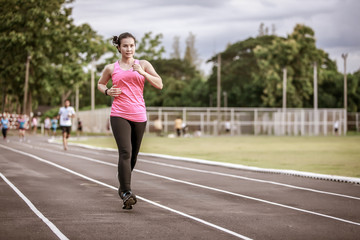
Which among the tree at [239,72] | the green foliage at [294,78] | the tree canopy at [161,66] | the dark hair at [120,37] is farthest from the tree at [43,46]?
the dark hair at [120,37]

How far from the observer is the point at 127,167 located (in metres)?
7.58

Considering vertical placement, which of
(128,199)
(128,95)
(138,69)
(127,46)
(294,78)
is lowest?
(128,199)

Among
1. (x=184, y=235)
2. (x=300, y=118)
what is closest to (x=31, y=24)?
(x=300, y=118)

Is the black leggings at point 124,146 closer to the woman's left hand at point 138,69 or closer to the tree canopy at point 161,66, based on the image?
the woman's left hand at point 138,69

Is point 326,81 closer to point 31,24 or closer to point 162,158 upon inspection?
point 31,24

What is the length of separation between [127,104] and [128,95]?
114 millimetres

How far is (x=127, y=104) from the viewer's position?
25.1 feet

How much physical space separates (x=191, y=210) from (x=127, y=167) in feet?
3.35

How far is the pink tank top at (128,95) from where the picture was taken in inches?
301

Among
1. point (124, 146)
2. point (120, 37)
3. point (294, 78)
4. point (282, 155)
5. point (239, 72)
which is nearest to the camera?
point (124, 146)

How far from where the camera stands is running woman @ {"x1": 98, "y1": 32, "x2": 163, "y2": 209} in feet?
24.9

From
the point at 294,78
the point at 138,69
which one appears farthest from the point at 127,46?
the point at 294,78

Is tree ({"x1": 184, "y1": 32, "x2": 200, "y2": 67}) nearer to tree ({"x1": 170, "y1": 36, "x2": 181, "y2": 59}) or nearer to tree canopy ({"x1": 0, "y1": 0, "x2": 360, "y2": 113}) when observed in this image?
tree ({"x1": 170, "y1": 36, "x2": 181, "y2": 59})

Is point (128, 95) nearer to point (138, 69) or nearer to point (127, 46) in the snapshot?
point (138, 69)
